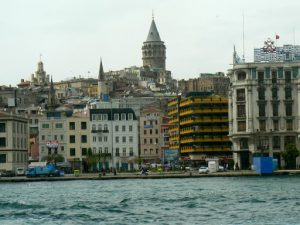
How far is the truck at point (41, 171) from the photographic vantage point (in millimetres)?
143250

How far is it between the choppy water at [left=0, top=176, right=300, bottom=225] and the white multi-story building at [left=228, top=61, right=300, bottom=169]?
212 ft

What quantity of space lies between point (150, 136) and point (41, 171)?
2101 inches

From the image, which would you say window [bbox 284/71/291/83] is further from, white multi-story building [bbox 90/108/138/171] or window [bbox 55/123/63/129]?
window [bbox 55/123/63/129]

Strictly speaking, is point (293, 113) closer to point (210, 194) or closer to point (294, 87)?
point (294, 87)

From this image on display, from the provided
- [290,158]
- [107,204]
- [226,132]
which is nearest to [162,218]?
[107,204]

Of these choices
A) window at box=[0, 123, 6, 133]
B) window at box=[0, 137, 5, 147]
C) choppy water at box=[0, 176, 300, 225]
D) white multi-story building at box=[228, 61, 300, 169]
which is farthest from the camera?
white multi-story building at box=[228, 61, 300, 169]

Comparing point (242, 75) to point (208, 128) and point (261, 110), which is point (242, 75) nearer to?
point (261, 110)

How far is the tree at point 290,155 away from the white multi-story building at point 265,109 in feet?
9.66

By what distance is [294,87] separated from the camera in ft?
517

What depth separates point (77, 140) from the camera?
174625 millimetres

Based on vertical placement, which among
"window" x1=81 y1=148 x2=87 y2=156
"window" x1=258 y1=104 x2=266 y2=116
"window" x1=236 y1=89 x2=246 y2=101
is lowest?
"window" x1=81 y1=148 x2=87 y2=156

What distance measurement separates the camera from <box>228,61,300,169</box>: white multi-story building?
6142 inches

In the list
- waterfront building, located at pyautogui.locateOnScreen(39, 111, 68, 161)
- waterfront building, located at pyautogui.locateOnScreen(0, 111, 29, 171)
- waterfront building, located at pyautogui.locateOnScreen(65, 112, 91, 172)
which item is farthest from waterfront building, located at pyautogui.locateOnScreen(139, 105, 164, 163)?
waterfront building, located at pyautogui.locateOnScreen(0, 111, 29, 171)

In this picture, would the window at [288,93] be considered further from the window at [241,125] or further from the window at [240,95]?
the window at [241,125]
